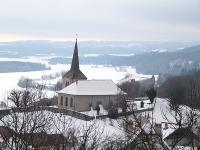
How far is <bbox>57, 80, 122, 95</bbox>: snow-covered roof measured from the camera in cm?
5988

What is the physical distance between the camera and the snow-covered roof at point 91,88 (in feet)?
196

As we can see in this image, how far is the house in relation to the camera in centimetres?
5912

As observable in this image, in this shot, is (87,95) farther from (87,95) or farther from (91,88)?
(91,88)

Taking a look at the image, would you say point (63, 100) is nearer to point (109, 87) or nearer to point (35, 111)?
point (109, 87)

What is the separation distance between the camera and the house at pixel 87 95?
194ft

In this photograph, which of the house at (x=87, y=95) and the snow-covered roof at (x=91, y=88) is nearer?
the house at (x=87, y=95)

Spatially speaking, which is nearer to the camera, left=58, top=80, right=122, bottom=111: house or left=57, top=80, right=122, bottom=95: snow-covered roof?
left=58, top=80, right=122, bottom=111: house

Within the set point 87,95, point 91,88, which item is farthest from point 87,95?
point 91,88

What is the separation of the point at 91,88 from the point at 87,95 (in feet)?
5.11

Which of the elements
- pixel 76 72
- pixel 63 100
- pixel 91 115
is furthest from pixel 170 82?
pixel 91 115

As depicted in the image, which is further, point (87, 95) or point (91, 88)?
point (91, 88)

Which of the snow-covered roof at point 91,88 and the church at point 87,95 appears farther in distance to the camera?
the snow-covered roof at point 91,88

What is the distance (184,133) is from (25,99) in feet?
18.0

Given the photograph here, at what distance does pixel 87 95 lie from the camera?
196 feet
